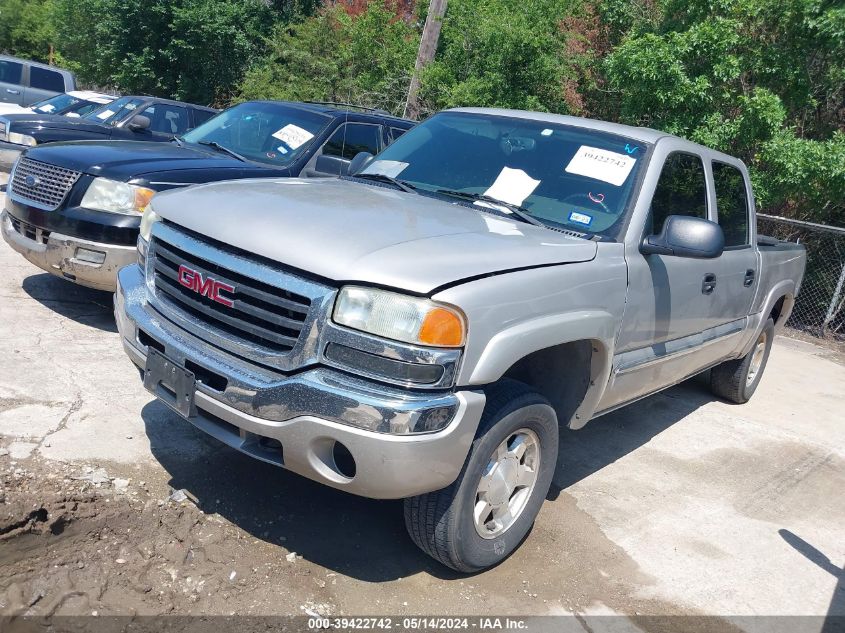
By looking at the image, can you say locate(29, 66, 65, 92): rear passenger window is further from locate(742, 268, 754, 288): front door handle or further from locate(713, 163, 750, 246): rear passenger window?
locate(742, 268, 754, 288): front door handle

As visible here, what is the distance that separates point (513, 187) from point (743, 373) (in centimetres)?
341

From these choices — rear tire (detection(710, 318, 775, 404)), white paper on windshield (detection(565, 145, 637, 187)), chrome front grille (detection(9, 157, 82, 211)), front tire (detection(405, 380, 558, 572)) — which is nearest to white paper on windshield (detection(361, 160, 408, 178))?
white paper on windshield (detection(565, 145, 637, 187))


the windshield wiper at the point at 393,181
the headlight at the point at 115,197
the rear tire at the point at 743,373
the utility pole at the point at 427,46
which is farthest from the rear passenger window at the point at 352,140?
the utility pole at the point at 427,46

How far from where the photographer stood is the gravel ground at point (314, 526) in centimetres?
318

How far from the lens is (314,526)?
12.2ft

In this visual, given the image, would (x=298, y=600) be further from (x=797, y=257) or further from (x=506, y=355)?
(x=797, y=257)

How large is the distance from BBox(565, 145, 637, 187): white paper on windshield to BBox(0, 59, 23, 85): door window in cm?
1810

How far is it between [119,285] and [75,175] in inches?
84.3

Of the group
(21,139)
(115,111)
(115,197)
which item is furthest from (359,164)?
(115,111)

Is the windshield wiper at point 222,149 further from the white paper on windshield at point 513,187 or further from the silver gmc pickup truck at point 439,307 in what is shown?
the white paper on windshield at point 513,187

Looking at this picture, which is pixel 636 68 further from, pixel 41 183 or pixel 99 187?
pixel 41 183

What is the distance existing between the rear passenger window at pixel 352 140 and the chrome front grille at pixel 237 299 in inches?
145

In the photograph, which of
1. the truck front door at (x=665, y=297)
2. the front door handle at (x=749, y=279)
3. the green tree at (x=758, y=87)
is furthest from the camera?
the green tree at (x=758, y=87)

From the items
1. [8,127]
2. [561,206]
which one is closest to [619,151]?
[561,206]
